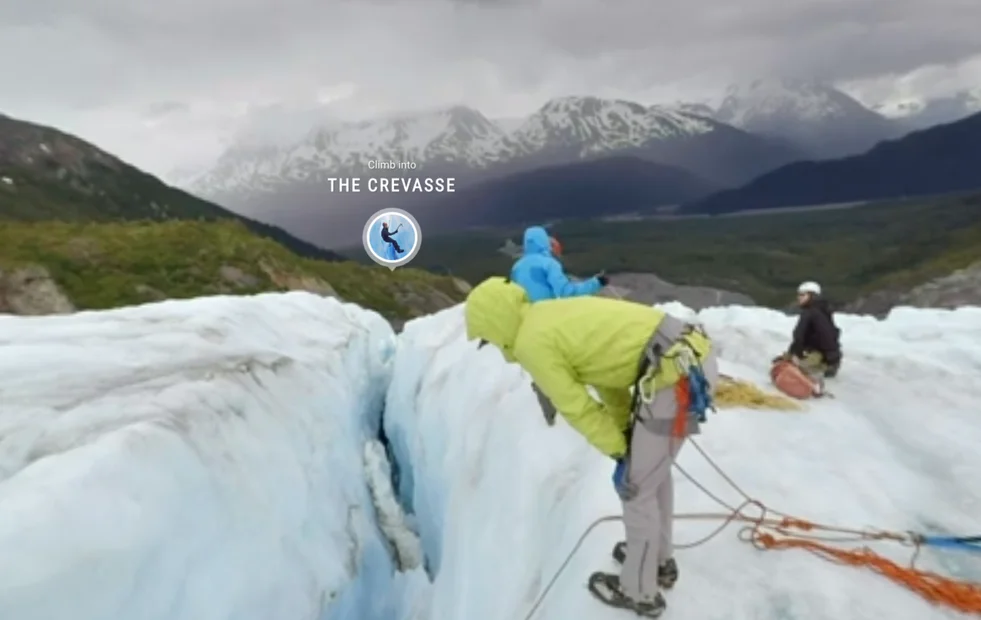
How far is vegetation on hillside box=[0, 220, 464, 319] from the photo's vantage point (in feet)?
138

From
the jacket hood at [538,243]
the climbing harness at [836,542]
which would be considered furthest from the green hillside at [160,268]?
the climbing harness at [836,542]

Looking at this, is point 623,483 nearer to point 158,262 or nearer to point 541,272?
point 541,272

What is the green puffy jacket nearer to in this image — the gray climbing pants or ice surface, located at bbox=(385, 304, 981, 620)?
the gray climbing pants

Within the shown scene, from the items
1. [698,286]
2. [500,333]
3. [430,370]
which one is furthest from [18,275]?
[698,286]

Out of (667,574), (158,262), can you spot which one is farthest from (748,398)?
(158,262)

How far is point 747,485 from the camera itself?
5.69 m

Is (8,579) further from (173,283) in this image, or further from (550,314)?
(173,283)

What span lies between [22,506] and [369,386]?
12.2 metres

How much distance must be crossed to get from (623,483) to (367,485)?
32.9 feet

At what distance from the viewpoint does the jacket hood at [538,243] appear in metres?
8.80

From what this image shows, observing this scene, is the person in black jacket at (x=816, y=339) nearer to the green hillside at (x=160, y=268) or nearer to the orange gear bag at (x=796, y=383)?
the orange gear bag at (x=796, y=383)

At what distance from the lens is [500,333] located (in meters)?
4.29

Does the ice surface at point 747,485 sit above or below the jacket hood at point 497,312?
below

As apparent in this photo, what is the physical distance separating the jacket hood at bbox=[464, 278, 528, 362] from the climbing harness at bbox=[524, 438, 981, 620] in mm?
1615
